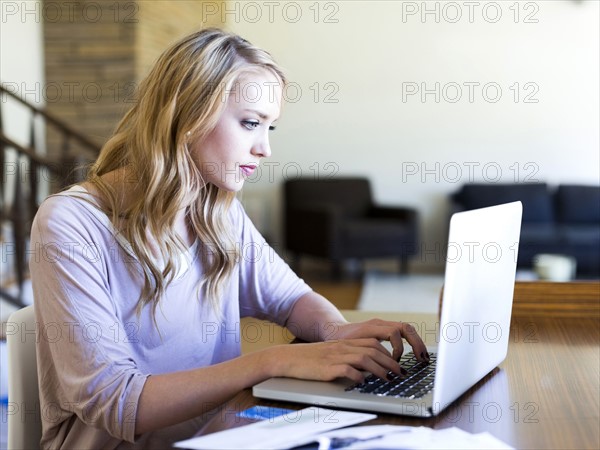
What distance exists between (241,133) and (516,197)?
3.77 m

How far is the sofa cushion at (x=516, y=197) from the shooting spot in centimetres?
482

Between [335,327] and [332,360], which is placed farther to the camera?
[335,327]

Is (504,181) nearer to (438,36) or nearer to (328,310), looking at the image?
(438,36)

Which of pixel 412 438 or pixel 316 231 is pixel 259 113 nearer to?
pixel 412 438

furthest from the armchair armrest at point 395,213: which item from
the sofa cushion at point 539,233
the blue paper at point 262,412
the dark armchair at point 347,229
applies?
the blue paper at point 262,412

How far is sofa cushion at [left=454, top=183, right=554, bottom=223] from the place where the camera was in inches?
190

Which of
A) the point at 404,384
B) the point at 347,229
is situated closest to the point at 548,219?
the point at 347,229

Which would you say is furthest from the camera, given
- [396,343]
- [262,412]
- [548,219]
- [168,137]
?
[548,219]

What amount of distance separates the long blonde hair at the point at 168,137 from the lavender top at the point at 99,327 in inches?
1.3

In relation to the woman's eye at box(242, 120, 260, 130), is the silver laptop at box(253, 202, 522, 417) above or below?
below

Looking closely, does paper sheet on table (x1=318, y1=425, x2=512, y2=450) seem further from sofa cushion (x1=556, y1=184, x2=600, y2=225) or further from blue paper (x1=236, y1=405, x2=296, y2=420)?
sofa cushion (x1=556, y1=184, x2=600, y2=225)

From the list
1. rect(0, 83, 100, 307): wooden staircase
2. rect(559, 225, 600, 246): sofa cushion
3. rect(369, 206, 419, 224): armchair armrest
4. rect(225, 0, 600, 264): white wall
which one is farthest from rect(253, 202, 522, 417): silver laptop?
rect(369, 206, 419, 224): armchair armrest

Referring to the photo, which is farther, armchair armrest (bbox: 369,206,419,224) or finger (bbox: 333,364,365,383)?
armchair armrest (bbox: 369,206,419,224)

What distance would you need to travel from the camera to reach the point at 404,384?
108 cm
